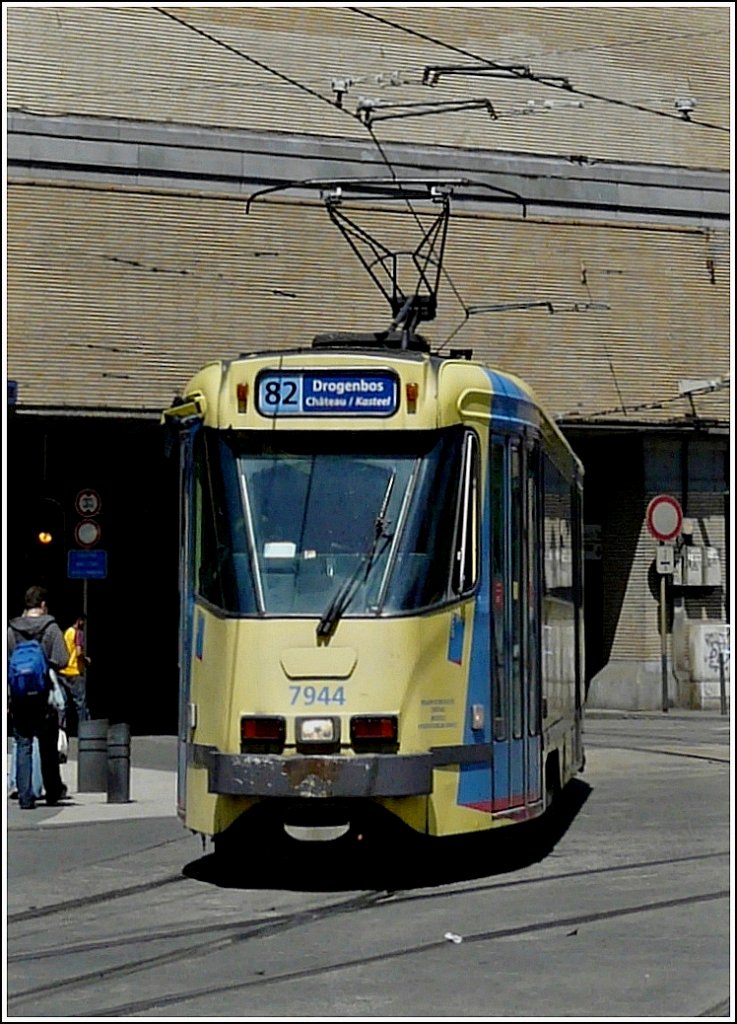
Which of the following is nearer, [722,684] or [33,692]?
[33,692]

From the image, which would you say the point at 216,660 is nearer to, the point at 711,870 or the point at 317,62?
the point at 711,870

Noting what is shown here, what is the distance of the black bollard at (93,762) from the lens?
18.6 meters

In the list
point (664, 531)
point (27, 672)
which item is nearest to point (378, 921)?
point (27, 672)

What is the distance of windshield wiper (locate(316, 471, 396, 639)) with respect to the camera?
11211mm

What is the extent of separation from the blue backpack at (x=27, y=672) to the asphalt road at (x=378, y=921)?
1043 millimetres

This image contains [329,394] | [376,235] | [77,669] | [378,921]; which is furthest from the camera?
[376,235]

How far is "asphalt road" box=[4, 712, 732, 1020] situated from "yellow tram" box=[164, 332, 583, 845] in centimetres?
62

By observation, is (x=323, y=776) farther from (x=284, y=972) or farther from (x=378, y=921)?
(x=284, y=972)

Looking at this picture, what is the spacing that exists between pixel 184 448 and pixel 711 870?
14.0ft

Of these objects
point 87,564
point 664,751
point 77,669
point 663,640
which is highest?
point 87,564

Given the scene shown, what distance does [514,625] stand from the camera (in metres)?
12.4

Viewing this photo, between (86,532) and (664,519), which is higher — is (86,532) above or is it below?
below

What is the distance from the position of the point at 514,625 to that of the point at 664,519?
20.1m

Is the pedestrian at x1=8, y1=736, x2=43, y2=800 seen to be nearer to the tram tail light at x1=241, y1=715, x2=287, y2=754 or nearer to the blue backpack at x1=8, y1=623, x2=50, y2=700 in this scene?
the blue backpack at x1=8, y1=623, x2=50, y2=700
